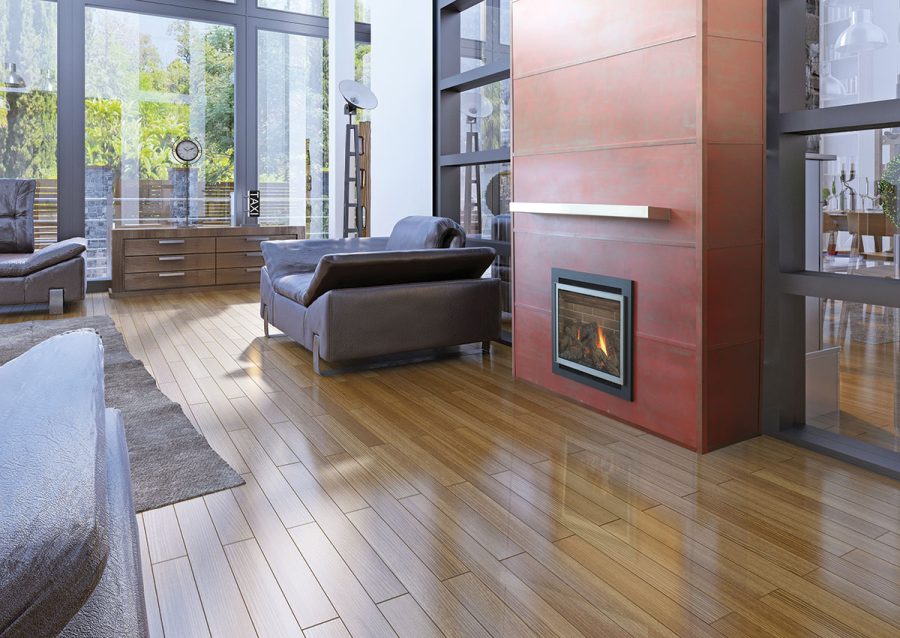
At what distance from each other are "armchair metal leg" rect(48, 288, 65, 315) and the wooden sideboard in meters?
1.09

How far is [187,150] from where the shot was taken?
7.61 metres

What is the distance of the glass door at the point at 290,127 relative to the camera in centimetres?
801

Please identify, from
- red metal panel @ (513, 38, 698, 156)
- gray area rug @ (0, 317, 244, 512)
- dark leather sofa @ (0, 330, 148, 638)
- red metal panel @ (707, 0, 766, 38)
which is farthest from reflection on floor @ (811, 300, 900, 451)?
dark leather sofa @ (0, 330, 148, 638)

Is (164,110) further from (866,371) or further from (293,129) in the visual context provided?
(866,371)

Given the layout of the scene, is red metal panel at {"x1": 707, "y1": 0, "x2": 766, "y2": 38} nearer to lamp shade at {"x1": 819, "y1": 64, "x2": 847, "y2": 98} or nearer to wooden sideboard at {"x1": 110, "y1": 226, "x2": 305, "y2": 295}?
lamp shade at {"x1": 819, "y1": 64, "x2": 847, "y2": 98}

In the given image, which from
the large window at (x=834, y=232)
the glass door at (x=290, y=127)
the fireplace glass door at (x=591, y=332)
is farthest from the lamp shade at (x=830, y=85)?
the glass door at (x=290, y=127)

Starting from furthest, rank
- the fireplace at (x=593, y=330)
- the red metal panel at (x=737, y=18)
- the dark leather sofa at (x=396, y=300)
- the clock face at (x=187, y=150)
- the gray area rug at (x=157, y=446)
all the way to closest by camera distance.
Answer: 1. the clock face at (x=187, y=150)
2. the dark leather sofa at (x=396, y=300)
3. the fireplace at (x=593, y=330)
4. the red metal panel at (x=737, y=18)
5. the gray area rug at (x=157, y=446)

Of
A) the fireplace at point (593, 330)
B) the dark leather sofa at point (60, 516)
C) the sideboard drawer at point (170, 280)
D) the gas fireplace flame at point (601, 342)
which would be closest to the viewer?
the dark leather sofa at point (60, 516)

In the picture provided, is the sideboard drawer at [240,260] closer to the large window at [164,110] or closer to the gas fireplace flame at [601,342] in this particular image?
the large window at [164,110]

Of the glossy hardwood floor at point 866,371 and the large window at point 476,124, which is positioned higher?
the large window at point 476,124

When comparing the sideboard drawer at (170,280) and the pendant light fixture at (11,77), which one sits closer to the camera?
the pendant light fixture at (11,77)

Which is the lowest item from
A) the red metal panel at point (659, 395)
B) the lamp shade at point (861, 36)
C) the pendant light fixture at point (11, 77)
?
the red metal panel at point (659, 395)

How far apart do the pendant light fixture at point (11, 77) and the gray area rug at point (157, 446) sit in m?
3.82

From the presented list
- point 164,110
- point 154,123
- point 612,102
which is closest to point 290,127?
point 164,110
